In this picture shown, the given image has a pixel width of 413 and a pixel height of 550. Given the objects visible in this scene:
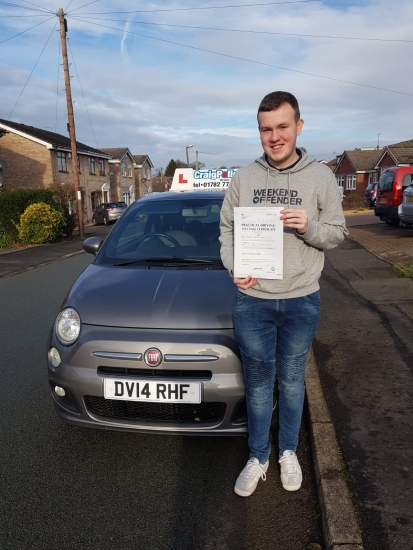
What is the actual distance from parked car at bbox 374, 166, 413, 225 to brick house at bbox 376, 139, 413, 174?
2662cm

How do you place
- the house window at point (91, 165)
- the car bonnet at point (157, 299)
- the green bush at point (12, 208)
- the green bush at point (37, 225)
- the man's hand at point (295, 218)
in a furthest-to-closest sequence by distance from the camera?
the house window at point (91, 165) < the green bush at point (12, 208) < the green bush at point (37, 225) < the car bonnet at point (157, 299) < the man's hand at point (295, 218)

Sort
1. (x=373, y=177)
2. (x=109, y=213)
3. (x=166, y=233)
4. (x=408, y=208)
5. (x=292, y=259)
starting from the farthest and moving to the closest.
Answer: (x=373, y=177)
(x=109, y=213)
(x=408, y=208)
(x=166, y=233)
(x=292, y=259)

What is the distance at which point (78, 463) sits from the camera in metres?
3.15

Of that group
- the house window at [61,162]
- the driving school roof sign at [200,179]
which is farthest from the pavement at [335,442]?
the house window at [61,162]

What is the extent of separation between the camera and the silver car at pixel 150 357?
2.87 metres

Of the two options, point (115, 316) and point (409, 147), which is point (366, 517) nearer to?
point (115, 316)

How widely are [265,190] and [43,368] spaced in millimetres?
3369

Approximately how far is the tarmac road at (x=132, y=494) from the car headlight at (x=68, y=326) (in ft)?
2.64

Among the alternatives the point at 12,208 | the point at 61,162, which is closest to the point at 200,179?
the point at 12,208

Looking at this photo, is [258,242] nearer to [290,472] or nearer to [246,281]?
[246,281]

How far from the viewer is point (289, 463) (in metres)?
2.80

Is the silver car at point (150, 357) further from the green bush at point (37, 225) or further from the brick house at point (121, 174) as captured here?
the brick house at point (121, 174)

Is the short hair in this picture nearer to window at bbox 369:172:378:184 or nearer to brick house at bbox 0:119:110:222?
brick house at bbox 0:119:110:222

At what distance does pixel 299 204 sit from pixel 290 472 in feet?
5.00
